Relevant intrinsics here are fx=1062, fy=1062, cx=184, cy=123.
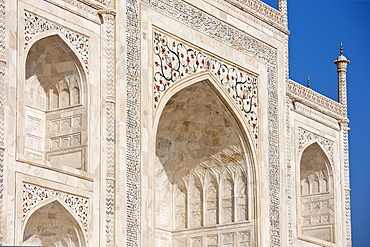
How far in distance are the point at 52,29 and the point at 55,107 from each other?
102 centimetres

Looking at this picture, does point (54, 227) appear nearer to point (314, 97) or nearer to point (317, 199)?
point (314, 97)

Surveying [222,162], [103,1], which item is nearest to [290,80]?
[222,162]

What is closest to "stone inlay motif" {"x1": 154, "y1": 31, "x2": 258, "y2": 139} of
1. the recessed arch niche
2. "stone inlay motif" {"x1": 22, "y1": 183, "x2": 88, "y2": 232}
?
the recessed arch niche

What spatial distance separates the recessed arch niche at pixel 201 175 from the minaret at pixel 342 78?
3.38m

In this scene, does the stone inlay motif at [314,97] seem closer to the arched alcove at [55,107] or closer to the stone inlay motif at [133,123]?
the stone inlay motif at [133,123]

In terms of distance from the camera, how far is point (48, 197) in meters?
11.8

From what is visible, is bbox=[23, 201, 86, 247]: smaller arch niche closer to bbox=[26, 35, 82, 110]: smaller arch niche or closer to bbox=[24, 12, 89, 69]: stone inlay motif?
bbox=[26, 35, 82, 110]: smaller arch niche

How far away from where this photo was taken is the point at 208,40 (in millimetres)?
14859

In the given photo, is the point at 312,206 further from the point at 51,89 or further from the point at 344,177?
the point at 51,89

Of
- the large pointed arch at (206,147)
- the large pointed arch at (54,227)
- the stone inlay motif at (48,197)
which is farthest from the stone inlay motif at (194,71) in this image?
the large pointed arch at (54,227)

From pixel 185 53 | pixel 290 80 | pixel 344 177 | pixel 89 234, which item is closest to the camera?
pixel 89 234

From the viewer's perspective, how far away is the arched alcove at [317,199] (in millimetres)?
17766

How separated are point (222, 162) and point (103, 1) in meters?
3.80

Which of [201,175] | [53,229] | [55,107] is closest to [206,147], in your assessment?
[201,175]
